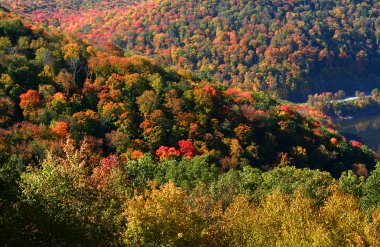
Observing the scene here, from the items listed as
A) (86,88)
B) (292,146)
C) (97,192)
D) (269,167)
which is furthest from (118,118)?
(97,192)

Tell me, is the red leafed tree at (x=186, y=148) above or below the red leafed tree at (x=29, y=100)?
below

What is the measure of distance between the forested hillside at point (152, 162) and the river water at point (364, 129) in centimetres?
6357

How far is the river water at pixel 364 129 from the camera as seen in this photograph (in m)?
150

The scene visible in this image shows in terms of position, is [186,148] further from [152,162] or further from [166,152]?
[152,162]

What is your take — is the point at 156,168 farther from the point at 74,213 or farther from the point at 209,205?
the point at 74,213

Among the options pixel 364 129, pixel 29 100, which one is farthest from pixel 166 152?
pixel 364 129

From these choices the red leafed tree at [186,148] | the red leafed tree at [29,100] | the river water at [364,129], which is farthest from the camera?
the river water at [364,129]

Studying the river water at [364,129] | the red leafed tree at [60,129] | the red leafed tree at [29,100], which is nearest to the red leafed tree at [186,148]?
the red leafed tree at [60,129]

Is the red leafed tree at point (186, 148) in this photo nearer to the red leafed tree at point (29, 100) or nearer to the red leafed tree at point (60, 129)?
the red leafed tree at point (60, 129)

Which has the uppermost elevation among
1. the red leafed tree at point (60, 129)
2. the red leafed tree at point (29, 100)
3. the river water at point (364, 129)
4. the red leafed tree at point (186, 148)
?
the red leafed tree at point (29, 100)

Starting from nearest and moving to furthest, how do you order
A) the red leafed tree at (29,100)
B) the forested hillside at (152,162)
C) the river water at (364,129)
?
the forested hillside at (152,162)
the red leafed tree at (29,100)
the river water at (364,129)

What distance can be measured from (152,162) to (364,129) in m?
133

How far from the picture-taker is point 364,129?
558 feet

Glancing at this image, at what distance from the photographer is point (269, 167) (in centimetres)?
6925
